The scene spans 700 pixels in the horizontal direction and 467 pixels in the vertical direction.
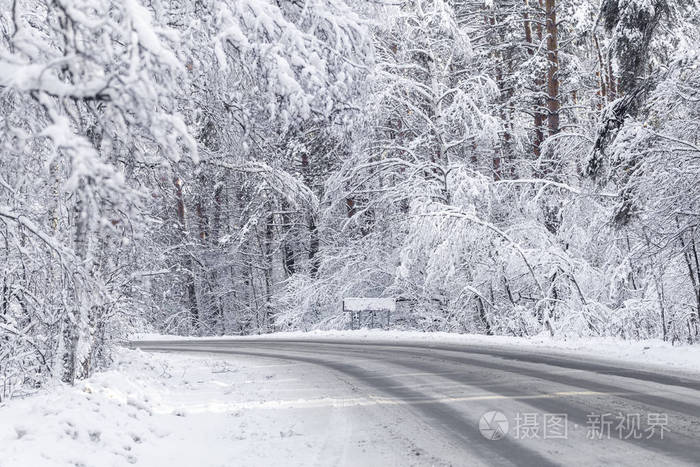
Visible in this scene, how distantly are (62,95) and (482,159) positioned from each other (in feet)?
69.2

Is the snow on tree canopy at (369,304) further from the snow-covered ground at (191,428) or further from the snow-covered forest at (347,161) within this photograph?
the snow-covered ground at (191,428)

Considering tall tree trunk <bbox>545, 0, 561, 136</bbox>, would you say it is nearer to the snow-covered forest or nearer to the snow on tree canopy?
the snow-covered forest

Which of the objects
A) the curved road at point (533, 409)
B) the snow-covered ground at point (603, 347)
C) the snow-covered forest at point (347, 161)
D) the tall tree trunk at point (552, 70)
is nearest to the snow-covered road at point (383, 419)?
the curved road at point (533, 409)

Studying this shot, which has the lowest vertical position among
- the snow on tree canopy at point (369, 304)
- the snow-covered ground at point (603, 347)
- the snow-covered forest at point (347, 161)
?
the snow-covered ground at point (603, 347)

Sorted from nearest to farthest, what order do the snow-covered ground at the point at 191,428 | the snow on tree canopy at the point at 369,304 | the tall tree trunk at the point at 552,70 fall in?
the snow-covered ground at the point at 191,428
the tall tree trunk at the point at 552,70
the snow on tree canopy at the point at 369,304

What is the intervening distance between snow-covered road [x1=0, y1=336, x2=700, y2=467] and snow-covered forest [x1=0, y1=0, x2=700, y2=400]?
3.58 ft

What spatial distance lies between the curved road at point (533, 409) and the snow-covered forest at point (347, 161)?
2898mm

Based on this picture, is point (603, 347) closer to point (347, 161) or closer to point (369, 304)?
point (347, 161)

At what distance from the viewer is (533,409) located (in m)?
5.80

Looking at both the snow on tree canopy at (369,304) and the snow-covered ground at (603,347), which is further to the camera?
the snow on tree canopy at (369,304)

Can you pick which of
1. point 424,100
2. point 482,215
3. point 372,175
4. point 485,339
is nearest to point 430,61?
point 424,100

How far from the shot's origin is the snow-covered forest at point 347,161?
11.7 feet

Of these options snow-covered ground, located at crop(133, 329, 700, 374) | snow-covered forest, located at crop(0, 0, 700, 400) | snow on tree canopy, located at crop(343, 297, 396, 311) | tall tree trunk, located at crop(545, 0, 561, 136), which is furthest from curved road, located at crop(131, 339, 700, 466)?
tall tree trunk, located at crop(545, 0, 561, 136)

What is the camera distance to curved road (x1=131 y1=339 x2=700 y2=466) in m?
4.47
